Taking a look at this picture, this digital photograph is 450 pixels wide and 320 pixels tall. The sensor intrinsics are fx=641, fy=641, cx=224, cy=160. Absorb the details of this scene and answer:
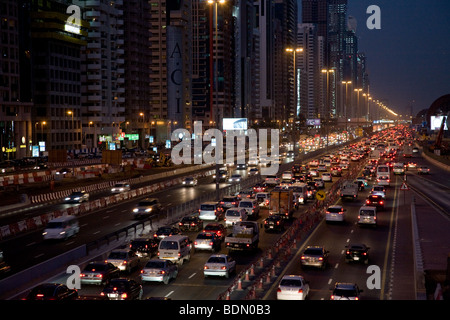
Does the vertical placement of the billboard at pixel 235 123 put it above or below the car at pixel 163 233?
above

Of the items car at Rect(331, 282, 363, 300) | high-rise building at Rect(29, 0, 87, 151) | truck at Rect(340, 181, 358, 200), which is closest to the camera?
car at Rect(331, 282, 363, 300)

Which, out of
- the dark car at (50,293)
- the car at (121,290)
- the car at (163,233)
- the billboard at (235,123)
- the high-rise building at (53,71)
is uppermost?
the high-rise building at (53,71)

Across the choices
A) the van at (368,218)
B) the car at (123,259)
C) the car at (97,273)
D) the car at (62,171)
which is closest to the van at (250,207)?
the van at (368,218)

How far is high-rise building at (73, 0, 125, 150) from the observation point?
5394 inches

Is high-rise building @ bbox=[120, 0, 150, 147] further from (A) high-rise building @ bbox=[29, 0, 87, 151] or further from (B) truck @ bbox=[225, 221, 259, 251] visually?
(B) truck @ bbox=[225, 221, 259, 251]

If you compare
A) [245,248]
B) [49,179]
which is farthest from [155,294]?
[49,179]

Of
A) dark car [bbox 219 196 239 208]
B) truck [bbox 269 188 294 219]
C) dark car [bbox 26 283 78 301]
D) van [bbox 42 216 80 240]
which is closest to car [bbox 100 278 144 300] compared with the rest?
dark car [bbox 26 283 78 301]

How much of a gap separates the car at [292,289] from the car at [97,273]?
7.31 meters

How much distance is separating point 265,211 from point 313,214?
6349mm

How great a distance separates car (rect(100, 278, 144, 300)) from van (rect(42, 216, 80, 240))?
47.6 ft

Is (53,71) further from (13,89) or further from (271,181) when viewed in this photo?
(271,181)

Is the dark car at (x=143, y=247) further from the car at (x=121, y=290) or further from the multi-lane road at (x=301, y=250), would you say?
the car at (x=121, y=290)

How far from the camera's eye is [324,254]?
29031 millimetres

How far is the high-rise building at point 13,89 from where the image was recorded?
10431 centimetres
